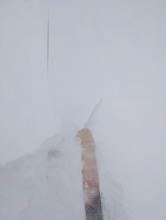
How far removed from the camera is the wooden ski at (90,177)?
292 centimetres

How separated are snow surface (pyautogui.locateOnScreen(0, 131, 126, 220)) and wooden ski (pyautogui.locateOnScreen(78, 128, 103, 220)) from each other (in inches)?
2.3

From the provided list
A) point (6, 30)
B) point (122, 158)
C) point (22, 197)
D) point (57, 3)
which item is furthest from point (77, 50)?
point (22, 197)

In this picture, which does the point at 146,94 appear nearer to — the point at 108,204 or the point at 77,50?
the point at 77,50

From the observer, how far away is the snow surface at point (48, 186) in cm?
291

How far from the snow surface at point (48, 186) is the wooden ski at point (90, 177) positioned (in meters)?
0.06

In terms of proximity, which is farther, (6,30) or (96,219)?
(6,30)

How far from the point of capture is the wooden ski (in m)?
2.92

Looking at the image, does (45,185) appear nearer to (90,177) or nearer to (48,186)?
(48,186)

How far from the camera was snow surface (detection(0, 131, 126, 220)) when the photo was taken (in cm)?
291

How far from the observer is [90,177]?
308 cm

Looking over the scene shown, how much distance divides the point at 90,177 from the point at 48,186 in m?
0.49

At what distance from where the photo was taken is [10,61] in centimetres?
339

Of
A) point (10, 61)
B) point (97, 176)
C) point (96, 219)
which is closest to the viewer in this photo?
point (96, 219)

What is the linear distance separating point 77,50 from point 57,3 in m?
0.68
